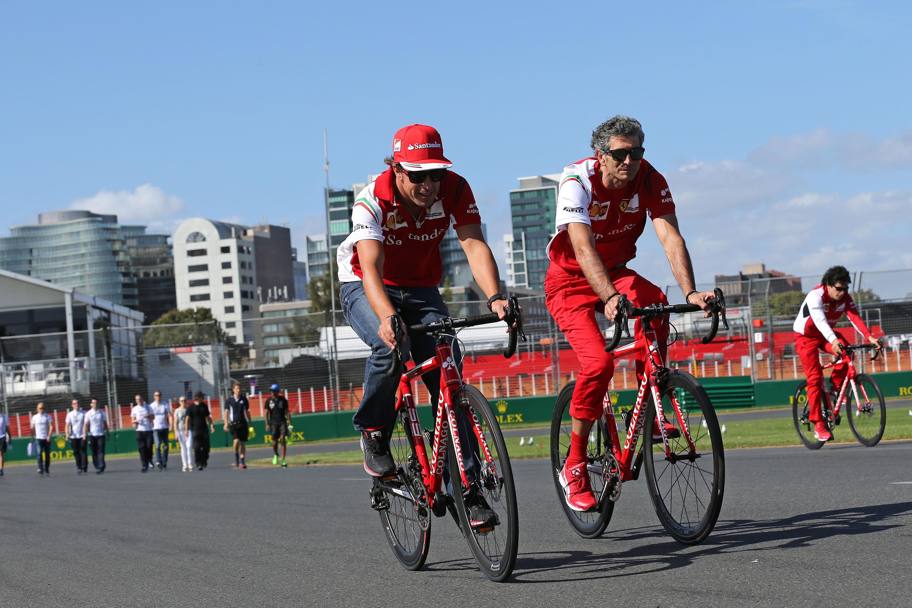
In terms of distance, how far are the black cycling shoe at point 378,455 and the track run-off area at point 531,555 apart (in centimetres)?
50

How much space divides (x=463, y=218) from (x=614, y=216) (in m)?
0.94

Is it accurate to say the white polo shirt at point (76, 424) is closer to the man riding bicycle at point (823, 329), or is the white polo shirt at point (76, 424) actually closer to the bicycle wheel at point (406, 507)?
the man riding bicycle at point (823, 329)

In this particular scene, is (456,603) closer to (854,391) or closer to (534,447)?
(854,391)

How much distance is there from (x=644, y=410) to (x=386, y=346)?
1326 mm

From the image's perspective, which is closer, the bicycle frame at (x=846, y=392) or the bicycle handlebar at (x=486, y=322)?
the bicycle handlebar at (x=486, y=322)

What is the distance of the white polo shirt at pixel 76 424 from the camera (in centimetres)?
3212

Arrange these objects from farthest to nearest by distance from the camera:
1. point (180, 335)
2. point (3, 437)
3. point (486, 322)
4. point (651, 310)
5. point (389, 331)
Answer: point (180, 335), point (3, 437), point (651, 310), point (389, 331), point (486, 322)

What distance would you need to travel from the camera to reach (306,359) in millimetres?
35938

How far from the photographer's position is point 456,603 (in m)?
5.42

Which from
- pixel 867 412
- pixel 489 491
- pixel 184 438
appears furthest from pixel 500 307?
pixel 184 438

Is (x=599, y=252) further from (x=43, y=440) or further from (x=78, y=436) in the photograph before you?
(x=78, y=436)

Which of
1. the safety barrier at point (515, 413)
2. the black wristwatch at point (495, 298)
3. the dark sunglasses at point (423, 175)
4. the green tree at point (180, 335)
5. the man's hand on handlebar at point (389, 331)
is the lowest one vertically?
the safety barrier at point (515, 413)

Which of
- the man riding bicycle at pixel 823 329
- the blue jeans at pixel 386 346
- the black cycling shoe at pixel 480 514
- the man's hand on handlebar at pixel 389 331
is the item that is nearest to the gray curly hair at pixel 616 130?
the blue jeans at pixel 386 346

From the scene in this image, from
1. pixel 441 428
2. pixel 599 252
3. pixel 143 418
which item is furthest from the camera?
pixel 143 418
